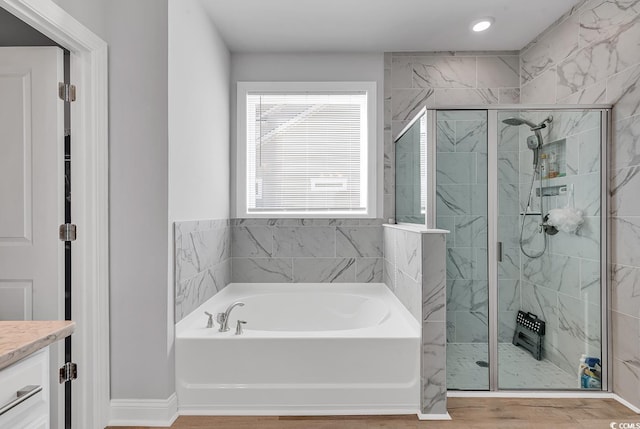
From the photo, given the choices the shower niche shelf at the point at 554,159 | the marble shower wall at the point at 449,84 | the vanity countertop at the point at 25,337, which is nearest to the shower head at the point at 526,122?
the shower niche shelf at the point at 554,159

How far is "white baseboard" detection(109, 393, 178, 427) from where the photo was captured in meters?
2.14

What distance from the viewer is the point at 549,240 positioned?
8.09 ft

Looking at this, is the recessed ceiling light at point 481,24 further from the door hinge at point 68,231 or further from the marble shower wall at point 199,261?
the door hinge at point 68,231

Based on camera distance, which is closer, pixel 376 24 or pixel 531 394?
pixel 531 394

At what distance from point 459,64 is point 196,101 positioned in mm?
2290

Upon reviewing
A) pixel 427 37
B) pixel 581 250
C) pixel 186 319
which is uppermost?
pixel 427 37

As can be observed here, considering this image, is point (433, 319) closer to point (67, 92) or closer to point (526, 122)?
point (526, 122)

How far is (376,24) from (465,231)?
5.48 feet

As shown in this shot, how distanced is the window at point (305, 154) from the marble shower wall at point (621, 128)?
1.66m

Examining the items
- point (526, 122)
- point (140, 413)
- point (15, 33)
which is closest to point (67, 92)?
point (15, 33)

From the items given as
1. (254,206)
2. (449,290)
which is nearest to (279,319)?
(254,206)

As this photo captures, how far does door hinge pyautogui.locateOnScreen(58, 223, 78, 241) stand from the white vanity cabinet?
3.26 ft

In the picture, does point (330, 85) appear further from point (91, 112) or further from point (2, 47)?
point (2, 47)

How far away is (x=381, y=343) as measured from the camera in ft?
7.41
